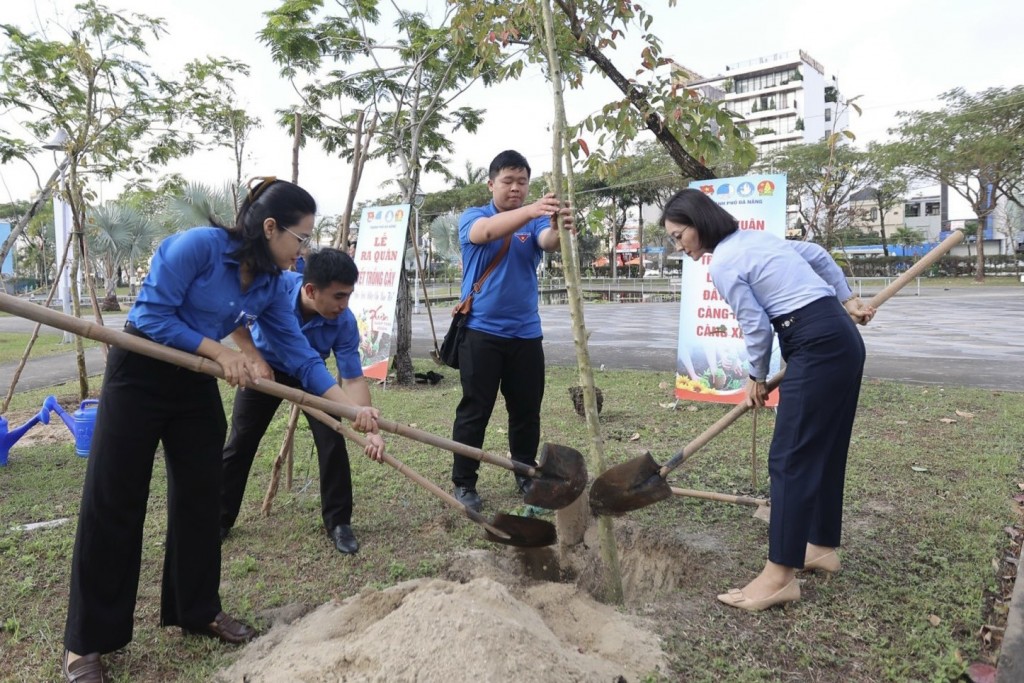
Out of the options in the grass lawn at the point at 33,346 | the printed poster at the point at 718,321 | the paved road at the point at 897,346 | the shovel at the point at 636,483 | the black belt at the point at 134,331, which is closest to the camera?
the black belt at the point at 134,331

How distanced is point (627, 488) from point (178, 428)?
180 cm

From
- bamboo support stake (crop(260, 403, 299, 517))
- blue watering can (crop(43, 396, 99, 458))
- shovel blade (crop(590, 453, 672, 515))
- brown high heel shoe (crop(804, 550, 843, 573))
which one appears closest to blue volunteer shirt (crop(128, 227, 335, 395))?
bamboo support stake (crop(260, 403, 299, 517))

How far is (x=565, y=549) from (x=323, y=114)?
7961 mm

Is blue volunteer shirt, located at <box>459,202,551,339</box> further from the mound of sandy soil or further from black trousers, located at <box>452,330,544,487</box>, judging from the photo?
the mound of sandy soil

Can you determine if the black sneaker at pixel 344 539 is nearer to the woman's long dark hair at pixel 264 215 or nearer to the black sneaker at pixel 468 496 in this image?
the black sneaker at pixel 468 496

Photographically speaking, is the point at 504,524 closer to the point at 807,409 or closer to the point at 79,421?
the point at 807,409

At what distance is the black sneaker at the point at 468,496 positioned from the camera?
12.1ft

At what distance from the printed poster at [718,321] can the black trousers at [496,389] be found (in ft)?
8.57

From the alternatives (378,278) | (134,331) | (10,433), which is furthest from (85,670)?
(378,278)

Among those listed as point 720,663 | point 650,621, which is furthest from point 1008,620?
point 650,621

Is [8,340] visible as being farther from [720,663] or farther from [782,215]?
[720,663]

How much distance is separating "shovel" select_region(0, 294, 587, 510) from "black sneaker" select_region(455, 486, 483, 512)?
0.76 meters

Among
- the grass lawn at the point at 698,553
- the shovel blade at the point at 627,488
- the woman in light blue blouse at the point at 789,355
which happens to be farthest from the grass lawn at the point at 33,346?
the woman in light blue blouse at the point at 789,355

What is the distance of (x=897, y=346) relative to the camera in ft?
33.8
